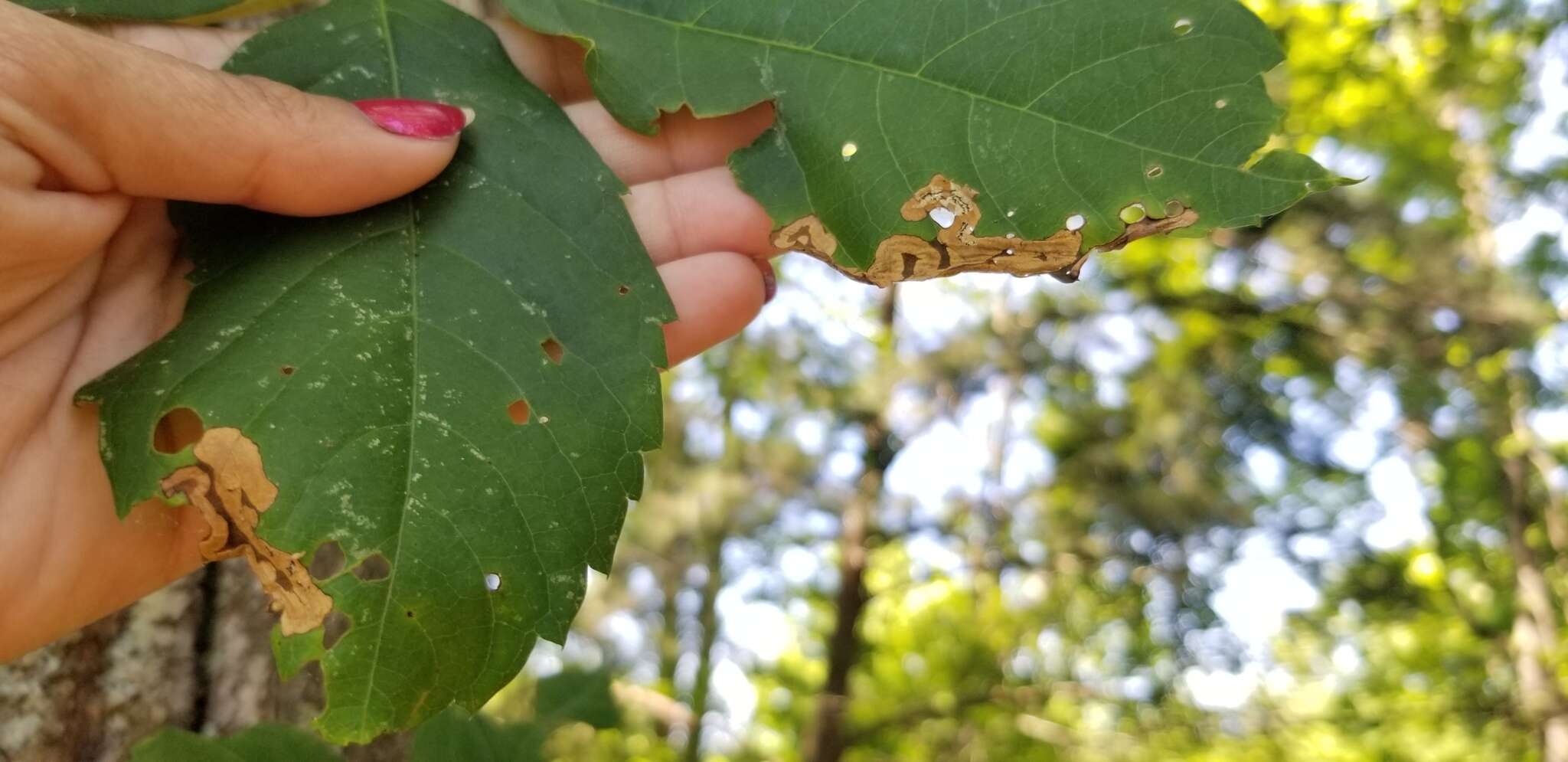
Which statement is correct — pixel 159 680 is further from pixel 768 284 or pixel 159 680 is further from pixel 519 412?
pixel 768 284

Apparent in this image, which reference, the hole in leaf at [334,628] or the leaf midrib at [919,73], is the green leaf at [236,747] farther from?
the leaf midrib at [919,73]

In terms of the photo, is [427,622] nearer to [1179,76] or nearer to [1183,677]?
[1179,76]

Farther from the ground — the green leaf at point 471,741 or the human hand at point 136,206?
the human hand at point 136,206

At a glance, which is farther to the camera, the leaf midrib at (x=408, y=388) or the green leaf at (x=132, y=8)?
the green leaf at (x=132, y=8)

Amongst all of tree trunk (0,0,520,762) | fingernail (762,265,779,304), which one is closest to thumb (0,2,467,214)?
fingernail (762,265,779,304)

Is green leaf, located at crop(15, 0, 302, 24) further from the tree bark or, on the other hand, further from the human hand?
the tree bark

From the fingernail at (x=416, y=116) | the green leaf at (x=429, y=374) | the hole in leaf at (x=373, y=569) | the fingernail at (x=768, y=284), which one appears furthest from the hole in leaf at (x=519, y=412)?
the fingernail at (x=768, y=284)

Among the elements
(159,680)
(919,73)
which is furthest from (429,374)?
(159,680)
